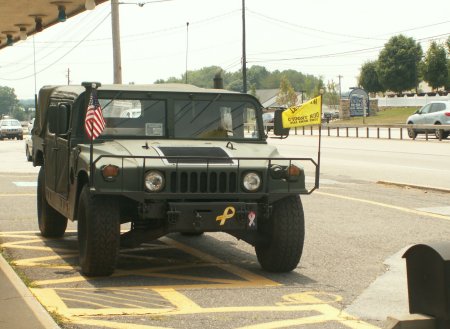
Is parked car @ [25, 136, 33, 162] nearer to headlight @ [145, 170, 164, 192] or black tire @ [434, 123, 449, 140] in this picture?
headlight @ [145, 170, 164, 192]

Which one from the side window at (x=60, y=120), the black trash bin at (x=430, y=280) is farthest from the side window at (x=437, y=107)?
the black trash bin at (x=430, y=280)

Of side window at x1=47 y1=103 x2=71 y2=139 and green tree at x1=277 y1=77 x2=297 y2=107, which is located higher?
green tree at x1=277 y1=77 x2=297 y2=107

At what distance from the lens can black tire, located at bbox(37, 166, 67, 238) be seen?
1204 centimetres

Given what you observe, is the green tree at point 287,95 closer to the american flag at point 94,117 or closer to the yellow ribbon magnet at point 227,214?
the american flag at point 94,117

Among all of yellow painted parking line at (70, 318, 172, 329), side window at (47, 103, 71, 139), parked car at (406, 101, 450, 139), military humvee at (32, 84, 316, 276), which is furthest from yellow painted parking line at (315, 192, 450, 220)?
parked car at (406, 101, 450, 139)

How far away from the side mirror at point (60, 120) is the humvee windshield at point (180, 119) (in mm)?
435

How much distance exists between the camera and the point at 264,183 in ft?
29.7

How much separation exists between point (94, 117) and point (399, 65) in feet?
398

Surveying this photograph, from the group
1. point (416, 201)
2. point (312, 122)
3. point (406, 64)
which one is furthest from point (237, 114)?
point (406, 64)

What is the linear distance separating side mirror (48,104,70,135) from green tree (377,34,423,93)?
392ft

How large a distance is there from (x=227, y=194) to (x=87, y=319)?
7.33 feet

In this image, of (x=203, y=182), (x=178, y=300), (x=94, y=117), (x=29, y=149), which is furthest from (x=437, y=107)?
(x=178, y=300)

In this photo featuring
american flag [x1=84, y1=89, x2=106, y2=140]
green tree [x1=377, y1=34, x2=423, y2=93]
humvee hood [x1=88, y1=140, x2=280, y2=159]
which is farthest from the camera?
green tree [x1=377, y1=34, x2=423, y2=93]

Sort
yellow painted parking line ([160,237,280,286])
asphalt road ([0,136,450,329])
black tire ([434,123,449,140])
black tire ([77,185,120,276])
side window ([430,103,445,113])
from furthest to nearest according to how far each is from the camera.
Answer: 1. side window ([430,103,445,113])
2. black tire ([434,123,449,140])
3. yellow painted parking line ([160,237,280,286])
4. black tire ([77,185,120,276])
5. asphalt road ([0,136,450,329])
